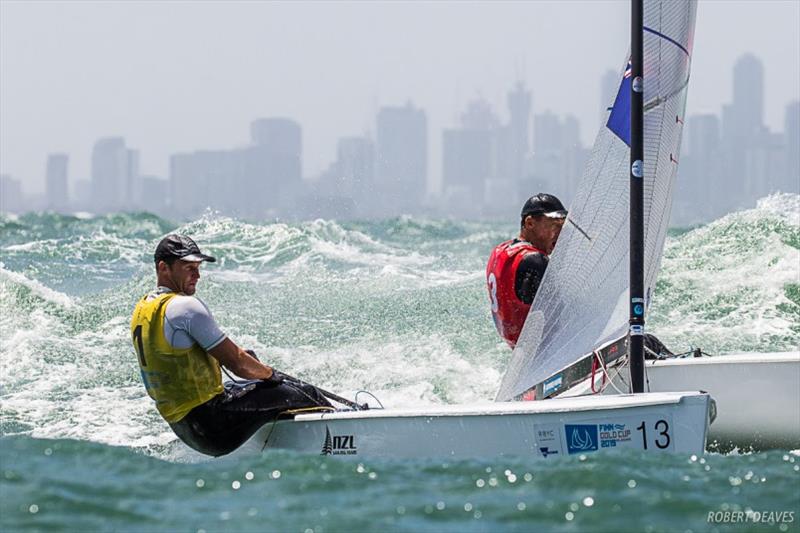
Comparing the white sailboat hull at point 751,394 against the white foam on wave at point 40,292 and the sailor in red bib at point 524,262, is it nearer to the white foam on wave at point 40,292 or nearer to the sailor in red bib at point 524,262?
the sailor in red bib at point 524,262

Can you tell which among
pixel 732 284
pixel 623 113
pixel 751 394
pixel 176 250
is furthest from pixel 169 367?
pixel 732 284

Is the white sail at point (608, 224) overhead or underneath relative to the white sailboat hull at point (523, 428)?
overhead

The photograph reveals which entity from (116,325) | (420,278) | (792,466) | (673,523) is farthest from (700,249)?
(673,523)

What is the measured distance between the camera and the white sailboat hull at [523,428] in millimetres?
4406

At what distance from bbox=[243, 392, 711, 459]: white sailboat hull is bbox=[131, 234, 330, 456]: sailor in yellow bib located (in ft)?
0.91

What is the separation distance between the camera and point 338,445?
15.9 ft

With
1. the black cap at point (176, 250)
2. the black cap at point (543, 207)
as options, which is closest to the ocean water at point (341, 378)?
the black cap at point (176, 250)

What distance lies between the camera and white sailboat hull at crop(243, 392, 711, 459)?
4406mm

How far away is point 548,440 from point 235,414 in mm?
1257

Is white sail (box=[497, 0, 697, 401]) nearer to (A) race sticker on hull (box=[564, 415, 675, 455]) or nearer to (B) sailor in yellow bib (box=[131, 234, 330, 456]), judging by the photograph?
(A) race sticker on hull (box=[564, 415, 675, 455])

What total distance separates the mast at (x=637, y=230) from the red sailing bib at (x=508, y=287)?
2.91 ft

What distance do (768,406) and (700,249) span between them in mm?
7863

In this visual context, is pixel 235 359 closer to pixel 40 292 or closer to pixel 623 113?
pixel 623 113

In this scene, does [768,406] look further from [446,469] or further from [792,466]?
[446,469]
